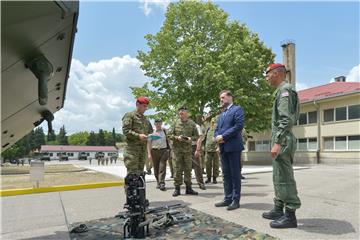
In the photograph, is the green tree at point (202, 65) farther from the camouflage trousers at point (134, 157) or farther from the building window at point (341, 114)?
the camouflage trousers at point (134, 157)

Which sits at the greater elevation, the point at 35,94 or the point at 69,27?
the point at 69,27

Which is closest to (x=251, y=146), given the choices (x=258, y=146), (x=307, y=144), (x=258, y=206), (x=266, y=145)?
(x=258, y=146)

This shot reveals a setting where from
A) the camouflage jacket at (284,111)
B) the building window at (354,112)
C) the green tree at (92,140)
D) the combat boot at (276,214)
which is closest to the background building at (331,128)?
the building window at (354,112)

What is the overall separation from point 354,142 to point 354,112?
2367 mm

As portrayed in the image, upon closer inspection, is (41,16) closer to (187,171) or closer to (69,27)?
(69,27)

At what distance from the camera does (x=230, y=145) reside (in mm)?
4641

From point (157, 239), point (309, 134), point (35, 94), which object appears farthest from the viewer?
point (309, 134)

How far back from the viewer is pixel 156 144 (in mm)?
7816

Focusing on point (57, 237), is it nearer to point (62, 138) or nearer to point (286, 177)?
point (286, 177)

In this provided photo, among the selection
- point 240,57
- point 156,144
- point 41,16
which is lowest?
point 156,144

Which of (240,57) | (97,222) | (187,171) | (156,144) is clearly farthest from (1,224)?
(240,57)

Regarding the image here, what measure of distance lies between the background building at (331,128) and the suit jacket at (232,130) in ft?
69.1

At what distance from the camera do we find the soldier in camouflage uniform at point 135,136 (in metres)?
4.61

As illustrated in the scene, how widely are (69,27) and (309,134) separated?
27512mm
